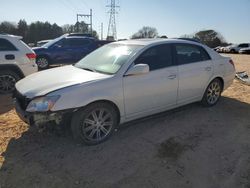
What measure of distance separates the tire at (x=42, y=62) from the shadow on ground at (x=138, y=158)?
8405 mm

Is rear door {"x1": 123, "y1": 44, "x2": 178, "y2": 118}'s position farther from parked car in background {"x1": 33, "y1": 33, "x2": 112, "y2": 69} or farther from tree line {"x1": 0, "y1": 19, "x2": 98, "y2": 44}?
tree line {"x1": 0, "y1": 19, "x2": 98, "y2": 44}

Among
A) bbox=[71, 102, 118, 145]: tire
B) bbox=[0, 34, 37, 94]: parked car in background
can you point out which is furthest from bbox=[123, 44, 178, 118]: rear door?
bbox=[0, 34, 37, 94]: parked car in background

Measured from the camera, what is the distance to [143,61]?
15.3 feet

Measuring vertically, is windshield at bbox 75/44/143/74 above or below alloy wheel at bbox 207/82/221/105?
above

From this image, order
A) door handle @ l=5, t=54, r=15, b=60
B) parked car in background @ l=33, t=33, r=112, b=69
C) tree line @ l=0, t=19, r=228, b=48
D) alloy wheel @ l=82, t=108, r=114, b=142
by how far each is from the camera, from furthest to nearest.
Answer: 1. tree line @ l=0, t=19, r=228, b=48
2. parked car in background @ l=33, t=33, r=112, b=69
3. door handle @ l=5, t=54, r=15, b=60
4. alloy wheel @ l=82, t=108, r=114, b=142

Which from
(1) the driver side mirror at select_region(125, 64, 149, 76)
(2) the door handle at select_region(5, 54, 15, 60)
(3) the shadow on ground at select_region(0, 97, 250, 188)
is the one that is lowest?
(3) the shadow on ground at select_region(0, 97, 250, 188)

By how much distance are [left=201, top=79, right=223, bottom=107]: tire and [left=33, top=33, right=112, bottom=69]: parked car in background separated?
8.57 m

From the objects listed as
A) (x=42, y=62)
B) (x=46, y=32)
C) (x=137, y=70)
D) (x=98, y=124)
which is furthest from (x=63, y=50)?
(x=46, y=32)

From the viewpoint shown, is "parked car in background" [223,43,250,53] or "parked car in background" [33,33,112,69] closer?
"parked car in background" [33,33,112,69]

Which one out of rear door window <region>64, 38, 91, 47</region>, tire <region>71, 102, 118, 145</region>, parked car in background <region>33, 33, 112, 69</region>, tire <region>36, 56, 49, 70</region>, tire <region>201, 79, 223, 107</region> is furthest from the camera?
rear door window <region>64, 38, 91, 47</region>

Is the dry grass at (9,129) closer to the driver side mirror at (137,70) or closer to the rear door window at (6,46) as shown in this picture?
the driver side mirror at (137,70)

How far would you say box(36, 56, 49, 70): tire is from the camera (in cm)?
1252

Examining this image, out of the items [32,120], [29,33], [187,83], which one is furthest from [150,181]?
[29,33]

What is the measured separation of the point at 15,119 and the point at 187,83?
135 inches
